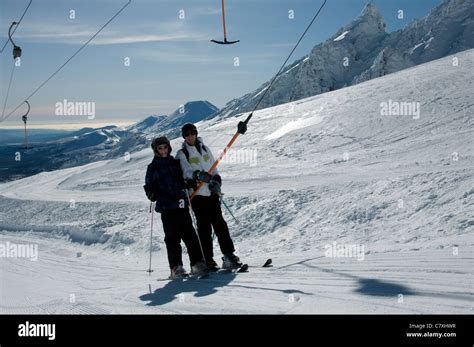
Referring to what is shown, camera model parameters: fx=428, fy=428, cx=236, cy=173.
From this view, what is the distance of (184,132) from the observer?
21.6 ft

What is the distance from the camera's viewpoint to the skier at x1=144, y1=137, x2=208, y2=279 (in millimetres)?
6500

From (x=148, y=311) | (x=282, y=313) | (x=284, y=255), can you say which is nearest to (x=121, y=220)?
(x=284, y=255)

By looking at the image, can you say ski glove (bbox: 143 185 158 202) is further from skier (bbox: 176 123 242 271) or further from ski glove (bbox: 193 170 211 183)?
ski glove (bbox: 193 170 211 183)

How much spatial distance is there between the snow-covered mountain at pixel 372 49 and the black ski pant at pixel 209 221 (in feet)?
459

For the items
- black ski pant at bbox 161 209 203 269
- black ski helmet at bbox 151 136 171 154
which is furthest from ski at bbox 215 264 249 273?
black ski helmet at bbox 151 136 171 154

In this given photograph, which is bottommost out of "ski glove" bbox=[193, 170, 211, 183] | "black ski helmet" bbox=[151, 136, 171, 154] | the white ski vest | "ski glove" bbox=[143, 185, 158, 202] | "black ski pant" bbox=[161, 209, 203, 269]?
"black ski pant" bbox=[161, 209, 203, 269]

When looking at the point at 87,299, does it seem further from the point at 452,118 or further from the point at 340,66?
the point at 340,66

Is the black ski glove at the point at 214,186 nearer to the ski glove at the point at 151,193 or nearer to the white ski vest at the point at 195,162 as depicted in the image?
the white ski vest at the point at 195,162

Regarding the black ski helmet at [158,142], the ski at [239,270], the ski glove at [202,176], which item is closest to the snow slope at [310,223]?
the ski at [239,270]

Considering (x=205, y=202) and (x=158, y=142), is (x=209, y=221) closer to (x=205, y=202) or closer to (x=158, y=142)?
(x=205, y=202)

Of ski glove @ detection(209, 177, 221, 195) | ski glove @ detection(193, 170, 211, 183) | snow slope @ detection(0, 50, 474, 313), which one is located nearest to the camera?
snow slope @ detection(0, 50, 474, 313)

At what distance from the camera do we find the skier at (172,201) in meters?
6.50

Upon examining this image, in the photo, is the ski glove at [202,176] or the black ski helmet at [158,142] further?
the black ski helmet at [158,142]

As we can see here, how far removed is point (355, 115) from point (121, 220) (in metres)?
11.1
